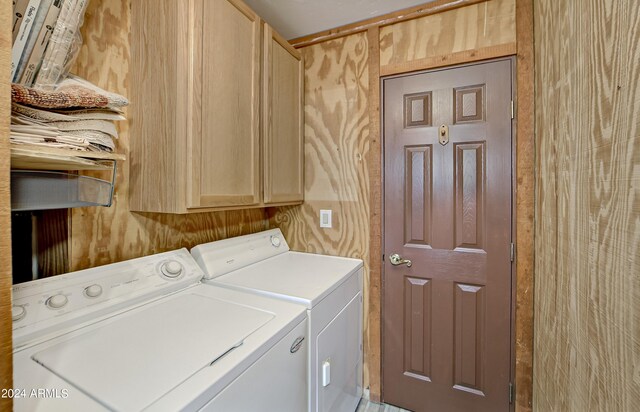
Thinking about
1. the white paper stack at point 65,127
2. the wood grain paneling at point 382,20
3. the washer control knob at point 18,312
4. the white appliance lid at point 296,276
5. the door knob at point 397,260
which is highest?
the wood grain paneling at point 382,20

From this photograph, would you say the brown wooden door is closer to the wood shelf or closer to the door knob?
the door knob

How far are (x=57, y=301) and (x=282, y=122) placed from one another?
1371 mm

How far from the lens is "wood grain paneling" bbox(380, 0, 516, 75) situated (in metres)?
1.51

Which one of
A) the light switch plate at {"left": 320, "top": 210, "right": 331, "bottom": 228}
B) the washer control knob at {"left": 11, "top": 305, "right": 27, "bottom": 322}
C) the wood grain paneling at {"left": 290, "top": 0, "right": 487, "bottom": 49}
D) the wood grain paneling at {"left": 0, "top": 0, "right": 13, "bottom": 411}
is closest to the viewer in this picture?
the wood grain paneling at {"left": 0, "top": 0, "right": 13, "bottom": 411}

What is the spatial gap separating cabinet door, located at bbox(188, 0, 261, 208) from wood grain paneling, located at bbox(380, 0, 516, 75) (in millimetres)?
861

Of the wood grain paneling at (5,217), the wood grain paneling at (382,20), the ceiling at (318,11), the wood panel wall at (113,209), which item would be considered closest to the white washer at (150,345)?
the wood panel wall at (113,209)

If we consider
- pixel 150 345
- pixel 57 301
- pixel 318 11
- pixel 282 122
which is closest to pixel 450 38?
pixel 318 11

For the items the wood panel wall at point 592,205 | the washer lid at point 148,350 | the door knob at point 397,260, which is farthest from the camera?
the door knob at point 397,260

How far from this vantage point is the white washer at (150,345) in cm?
65

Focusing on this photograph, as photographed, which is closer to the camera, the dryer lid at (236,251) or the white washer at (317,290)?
the white washer at (317,290)

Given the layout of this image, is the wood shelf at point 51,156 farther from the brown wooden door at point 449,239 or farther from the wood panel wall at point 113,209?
the brown wooden door at point 449,239

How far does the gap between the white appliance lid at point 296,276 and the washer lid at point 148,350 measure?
Result: 0.63ft

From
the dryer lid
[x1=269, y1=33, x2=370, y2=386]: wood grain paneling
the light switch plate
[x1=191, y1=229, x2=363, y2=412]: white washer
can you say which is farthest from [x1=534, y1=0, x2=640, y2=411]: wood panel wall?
the dryer lid

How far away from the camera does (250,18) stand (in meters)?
1.47
